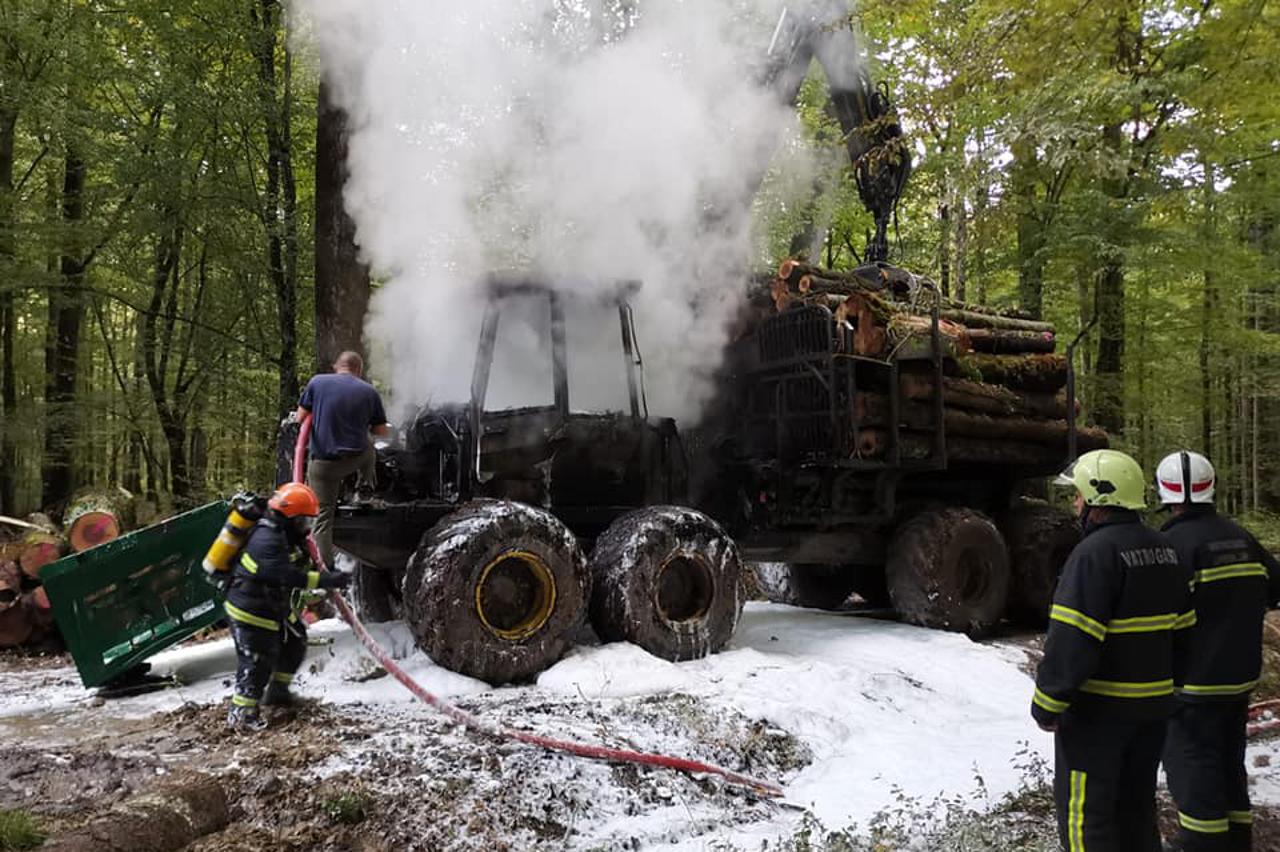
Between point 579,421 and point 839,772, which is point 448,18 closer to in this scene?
point 579,421

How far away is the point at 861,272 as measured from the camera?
9.02m

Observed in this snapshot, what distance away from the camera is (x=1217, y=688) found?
3.89 meters

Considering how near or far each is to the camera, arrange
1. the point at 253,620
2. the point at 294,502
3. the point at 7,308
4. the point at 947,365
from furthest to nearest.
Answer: the point at 7,308 → the point at 947,365 → the point at 294,502 → the point at 253,620

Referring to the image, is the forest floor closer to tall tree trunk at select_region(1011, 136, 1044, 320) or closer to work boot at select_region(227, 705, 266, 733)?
work boot at select_region(227, 705, 266, 733)

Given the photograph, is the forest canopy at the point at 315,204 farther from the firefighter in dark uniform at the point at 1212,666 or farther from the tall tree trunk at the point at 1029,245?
the firefighter in dark uniform at the point at 1212,666

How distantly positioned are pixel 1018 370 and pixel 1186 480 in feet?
17.8

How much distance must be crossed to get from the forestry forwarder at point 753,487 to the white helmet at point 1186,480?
3.35 m

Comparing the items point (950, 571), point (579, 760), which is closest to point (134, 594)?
point (579, 760)

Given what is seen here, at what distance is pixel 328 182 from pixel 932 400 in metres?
6.53

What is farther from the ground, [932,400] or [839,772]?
[932,400]

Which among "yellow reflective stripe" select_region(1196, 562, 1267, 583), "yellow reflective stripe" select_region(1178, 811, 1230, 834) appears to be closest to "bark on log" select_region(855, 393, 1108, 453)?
"yellow reflective stripe" select_region(1196, 562, 1267, 583)

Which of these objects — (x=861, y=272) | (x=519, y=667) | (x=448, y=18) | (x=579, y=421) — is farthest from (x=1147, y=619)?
(x=448, y=18)

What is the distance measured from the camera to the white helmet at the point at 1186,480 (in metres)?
4.07

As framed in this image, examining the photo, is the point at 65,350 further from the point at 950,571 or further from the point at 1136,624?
the point at 1136,624
